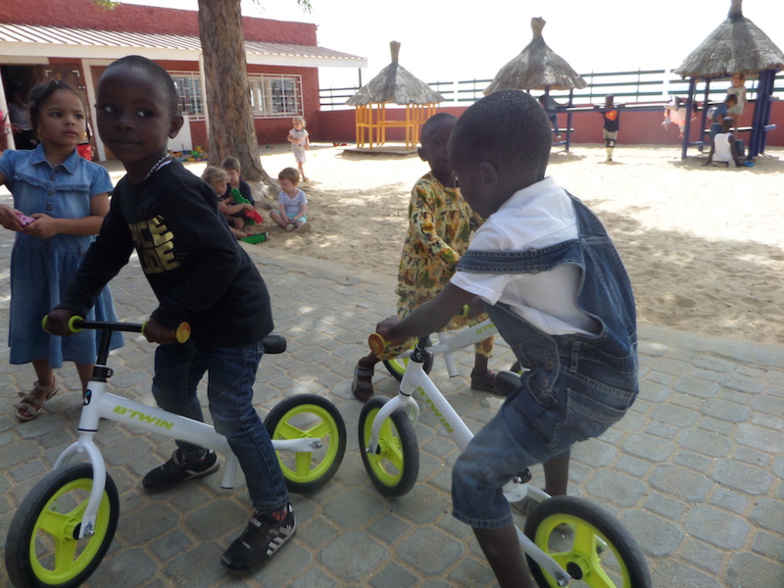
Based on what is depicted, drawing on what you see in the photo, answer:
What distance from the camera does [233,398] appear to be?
88.7 inches

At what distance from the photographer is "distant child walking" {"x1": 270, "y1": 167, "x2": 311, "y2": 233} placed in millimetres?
8969

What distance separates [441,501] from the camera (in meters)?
2.73

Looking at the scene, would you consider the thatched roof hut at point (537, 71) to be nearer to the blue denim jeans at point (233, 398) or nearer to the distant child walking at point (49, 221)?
the distant child walking at point (49, 221)

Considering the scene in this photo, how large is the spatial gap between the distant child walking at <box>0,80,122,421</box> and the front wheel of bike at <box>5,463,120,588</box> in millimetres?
1274

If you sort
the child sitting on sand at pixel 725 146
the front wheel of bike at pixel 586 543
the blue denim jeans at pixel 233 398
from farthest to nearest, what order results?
the child sitting on sand at pixel 725 146, the blue denim jeans at pixel 233 398, the front wheel of bike at pixel 586 543

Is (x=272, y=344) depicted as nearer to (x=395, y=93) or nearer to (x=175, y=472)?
(x=175, y=472)

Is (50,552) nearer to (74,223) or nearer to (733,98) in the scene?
(74,223)

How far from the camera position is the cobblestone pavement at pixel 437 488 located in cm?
232

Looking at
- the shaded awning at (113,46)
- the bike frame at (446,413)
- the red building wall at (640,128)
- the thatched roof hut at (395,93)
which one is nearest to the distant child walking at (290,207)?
the bike frame at (446,413)

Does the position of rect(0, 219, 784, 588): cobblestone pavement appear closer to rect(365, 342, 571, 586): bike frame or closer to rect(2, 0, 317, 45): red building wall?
rect(365, 342, 571, 586): bike frame

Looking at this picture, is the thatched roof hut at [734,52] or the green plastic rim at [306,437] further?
the thatched roof hut at [734,52]

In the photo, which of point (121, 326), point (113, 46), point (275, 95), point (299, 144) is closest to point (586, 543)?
point (121, 326)

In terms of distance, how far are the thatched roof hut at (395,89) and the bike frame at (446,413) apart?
18.6 m

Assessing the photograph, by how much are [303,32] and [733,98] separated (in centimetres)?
1901
